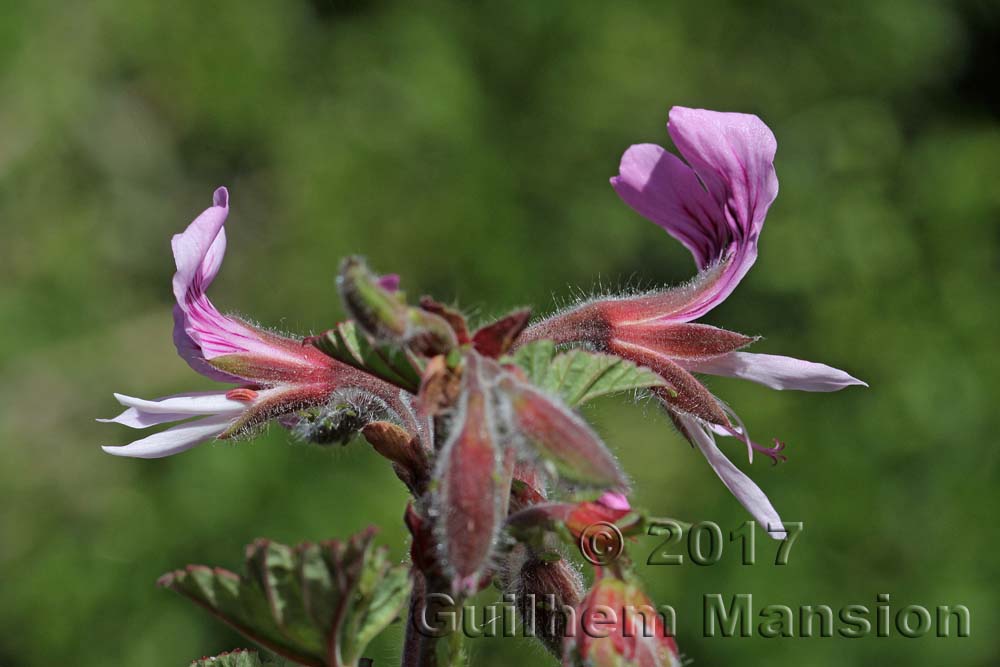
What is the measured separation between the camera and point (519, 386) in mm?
981

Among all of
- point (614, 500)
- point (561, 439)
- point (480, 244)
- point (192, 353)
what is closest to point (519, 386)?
point (561, 439)

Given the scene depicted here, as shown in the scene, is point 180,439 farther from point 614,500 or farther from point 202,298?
point 614,500

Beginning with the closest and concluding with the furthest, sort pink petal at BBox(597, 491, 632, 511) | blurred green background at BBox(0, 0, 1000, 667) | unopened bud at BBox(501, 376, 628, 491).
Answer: unopened bud at BBox(501, 376, 628, 491) < pink petal at BBox(597, 491, 632, 511) < blurred green background at BBox(0, 0, 1000, 667)

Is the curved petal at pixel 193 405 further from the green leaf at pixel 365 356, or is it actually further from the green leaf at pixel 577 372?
the green leaf at pixel 577 372

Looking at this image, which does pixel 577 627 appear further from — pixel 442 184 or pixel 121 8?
pixel 121 8

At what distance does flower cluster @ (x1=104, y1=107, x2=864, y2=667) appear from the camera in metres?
0.96

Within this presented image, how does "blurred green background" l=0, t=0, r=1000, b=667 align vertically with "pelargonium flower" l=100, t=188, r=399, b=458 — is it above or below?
above

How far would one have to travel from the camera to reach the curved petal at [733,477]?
1310mm

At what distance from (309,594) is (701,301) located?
549mm

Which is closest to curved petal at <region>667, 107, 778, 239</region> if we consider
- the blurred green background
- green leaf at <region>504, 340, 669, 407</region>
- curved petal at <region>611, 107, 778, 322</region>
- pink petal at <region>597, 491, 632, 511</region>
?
curved petal at <region>611, 107, 778, 322</region>

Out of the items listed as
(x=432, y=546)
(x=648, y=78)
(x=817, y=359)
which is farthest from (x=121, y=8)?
(x=432, y=546)

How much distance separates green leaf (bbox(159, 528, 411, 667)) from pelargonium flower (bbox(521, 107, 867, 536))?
279mm

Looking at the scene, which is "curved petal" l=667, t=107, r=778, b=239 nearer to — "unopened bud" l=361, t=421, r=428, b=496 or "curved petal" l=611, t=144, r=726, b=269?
"curved petal" l=611, t=144, r=726, b=269

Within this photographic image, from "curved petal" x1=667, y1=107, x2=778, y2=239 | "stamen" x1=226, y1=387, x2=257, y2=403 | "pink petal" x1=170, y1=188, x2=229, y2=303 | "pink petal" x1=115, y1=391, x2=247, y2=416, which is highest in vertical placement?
"curved petal" x1=667, y1=107, x2=778, y2=239
